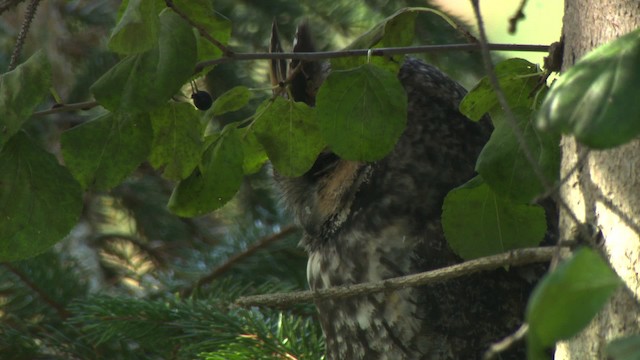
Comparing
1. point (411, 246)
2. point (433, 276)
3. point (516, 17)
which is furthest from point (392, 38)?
point (411, 246)

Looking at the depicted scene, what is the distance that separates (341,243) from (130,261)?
0.88 m

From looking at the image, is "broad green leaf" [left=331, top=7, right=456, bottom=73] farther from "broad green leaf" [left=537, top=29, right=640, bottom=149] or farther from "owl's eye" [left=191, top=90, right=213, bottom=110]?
"broad green leaf" [left=537, top=29, right=640, bottom=149]

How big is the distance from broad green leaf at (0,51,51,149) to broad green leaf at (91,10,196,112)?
0.04 m

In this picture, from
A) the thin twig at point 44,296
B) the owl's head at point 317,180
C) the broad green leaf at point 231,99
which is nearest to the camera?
the broad green leaf at point 231,99

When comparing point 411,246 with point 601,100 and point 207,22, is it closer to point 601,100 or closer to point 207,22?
point 207,22

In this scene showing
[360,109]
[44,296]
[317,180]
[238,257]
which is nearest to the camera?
[360,109]

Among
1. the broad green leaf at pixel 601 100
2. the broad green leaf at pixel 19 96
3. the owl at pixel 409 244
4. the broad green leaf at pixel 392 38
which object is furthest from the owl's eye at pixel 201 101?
the broad green leaf at pixel 601 100

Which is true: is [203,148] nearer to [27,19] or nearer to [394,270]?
[27,19]

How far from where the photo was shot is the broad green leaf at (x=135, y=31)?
2.45ft

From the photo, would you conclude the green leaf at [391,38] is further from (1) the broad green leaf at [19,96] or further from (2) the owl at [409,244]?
(2) the owl at [409,244]

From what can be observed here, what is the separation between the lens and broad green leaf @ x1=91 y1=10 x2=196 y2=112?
2.69 ft

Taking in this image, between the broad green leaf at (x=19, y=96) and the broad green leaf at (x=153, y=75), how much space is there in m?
0.04

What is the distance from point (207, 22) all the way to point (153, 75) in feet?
0.67

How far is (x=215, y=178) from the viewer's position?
0.98 m
